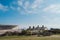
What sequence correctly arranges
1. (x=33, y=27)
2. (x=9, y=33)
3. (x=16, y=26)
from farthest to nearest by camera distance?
(x=33, y=27) < (x=16, y=26) < (x=9, y=33)

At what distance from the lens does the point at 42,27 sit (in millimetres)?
73188

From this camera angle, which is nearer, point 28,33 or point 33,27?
point 28,33

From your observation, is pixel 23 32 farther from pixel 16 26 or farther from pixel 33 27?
pixel 33 27

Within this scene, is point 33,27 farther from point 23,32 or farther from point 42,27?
point 23,32

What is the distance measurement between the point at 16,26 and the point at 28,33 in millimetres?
19659

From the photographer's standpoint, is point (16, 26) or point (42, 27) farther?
point (42, 27)

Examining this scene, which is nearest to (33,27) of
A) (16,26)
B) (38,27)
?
(38,27)

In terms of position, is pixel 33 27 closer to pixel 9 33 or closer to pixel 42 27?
pixel 42 27

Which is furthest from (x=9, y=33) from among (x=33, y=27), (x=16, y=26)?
(x=33, y=27)

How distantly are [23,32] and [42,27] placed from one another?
2983cm

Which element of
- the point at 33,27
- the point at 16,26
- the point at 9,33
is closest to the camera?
the point at 9,33

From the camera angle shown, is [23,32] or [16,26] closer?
[23,32]

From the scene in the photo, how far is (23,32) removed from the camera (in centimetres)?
4488

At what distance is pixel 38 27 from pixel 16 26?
48.0 ft
